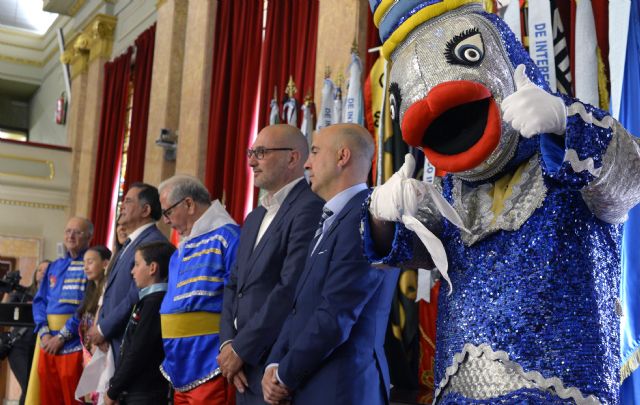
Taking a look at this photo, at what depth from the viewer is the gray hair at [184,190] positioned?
3910mm

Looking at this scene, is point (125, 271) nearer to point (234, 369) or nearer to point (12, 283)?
point (234, 369)

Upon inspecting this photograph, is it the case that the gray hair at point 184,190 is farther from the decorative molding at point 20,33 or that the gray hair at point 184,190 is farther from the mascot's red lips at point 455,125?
the decorative molding at point 20,33

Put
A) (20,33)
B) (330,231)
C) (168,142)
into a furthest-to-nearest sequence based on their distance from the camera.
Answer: (20,33) < (168,142) < (330,231)

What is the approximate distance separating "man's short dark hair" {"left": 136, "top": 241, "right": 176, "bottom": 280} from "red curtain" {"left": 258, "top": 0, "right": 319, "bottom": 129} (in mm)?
2712

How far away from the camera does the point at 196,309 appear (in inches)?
138

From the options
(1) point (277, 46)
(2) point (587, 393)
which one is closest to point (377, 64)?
(1) point (277, 46)

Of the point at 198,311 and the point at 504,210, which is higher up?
the point at 504,210

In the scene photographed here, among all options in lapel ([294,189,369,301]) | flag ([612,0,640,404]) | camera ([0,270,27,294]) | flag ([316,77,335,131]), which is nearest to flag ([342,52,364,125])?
flag ([316,77,335,131])

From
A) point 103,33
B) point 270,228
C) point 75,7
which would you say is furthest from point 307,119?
point 75,7

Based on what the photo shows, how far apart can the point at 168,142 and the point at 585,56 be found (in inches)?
234

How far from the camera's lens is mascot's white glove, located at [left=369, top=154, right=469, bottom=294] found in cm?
158

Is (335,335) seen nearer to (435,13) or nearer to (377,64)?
(435,13)

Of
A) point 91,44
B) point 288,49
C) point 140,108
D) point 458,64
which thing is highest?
point 91,44

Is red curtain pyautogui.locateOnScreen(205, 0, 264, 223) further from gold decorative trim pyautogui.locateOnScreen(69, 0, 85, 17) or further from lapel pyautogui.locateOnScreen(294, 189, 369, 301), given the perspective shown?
gold decorative trim pyautogui.locateOnScreen(69, 0, 85, 17)
